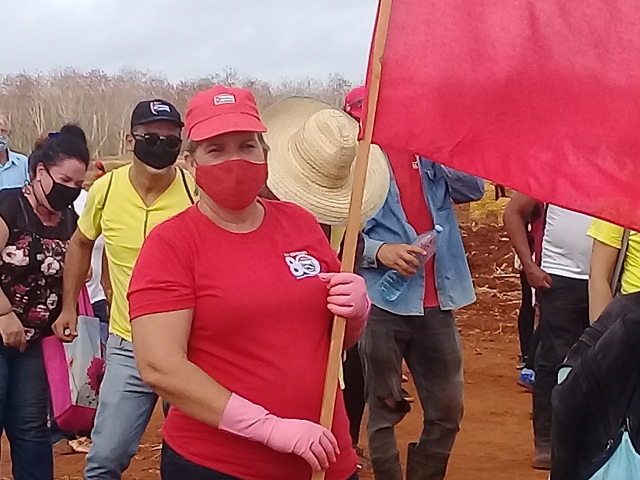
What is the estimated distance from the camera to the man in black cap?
493cm

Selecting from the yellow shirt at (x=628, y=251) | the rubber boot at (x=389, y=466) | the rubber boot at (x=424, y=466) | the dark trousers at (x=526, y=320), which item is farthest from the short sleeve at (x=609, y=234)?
the dark trousers at (x=526, y=320)

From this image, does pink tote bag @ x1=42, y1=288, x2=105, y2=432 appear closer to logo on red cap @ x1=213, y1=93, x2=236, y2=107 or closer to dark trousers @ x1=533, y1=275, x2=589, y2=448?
logo on red cap @ x1=213, y1=93, x2=236, y2=107

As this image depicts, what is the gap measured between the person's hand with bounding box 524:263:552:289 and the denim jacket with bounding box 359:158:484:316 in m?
1.12

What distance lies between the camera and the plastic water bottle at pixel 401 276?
17.7 feet

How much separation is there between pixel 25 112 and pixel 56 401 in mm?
34690

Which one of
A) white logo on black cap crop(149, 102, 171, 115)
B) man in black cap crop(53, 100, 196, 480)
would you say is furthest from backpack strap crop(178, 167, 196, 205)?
white logo on black cap crop(149, 102, 171, 115)

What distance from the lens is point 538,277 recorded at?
6.61 m

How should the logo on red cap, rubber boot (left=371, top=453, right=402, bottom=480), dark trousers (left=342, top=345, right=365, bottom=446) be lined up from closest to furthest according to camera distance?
1. the logo on red cap
2. rubber boot (left=371, top=453, right=402, bottom=480)
3. dark trousers (left=342, top=345, right=365, bottom=446)

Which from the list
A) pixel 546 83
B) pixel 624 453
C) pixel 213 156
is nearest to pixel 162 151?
pixel 213 156

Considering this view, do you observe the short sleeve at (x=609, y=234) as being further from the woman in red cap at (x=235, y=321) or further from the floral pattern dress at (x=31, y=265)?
the floral pattern dress at (x=31, y=265)

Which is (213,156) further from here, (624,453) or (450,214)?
(450,214)

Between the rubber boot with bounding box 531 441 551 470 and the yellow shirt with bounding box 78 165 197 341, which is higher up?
the yellow shirt with bounding box 78 165 197 341

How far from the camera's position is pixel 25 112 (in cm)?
3859

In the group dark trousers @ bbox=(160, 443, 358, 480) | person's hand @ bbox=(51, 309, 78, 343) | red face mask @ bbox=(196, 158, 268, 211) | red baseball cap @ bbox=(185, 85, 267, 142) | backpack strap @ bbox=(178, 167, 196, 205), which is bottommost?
person's hand @ bbox=(51, 309, 78, 343)
